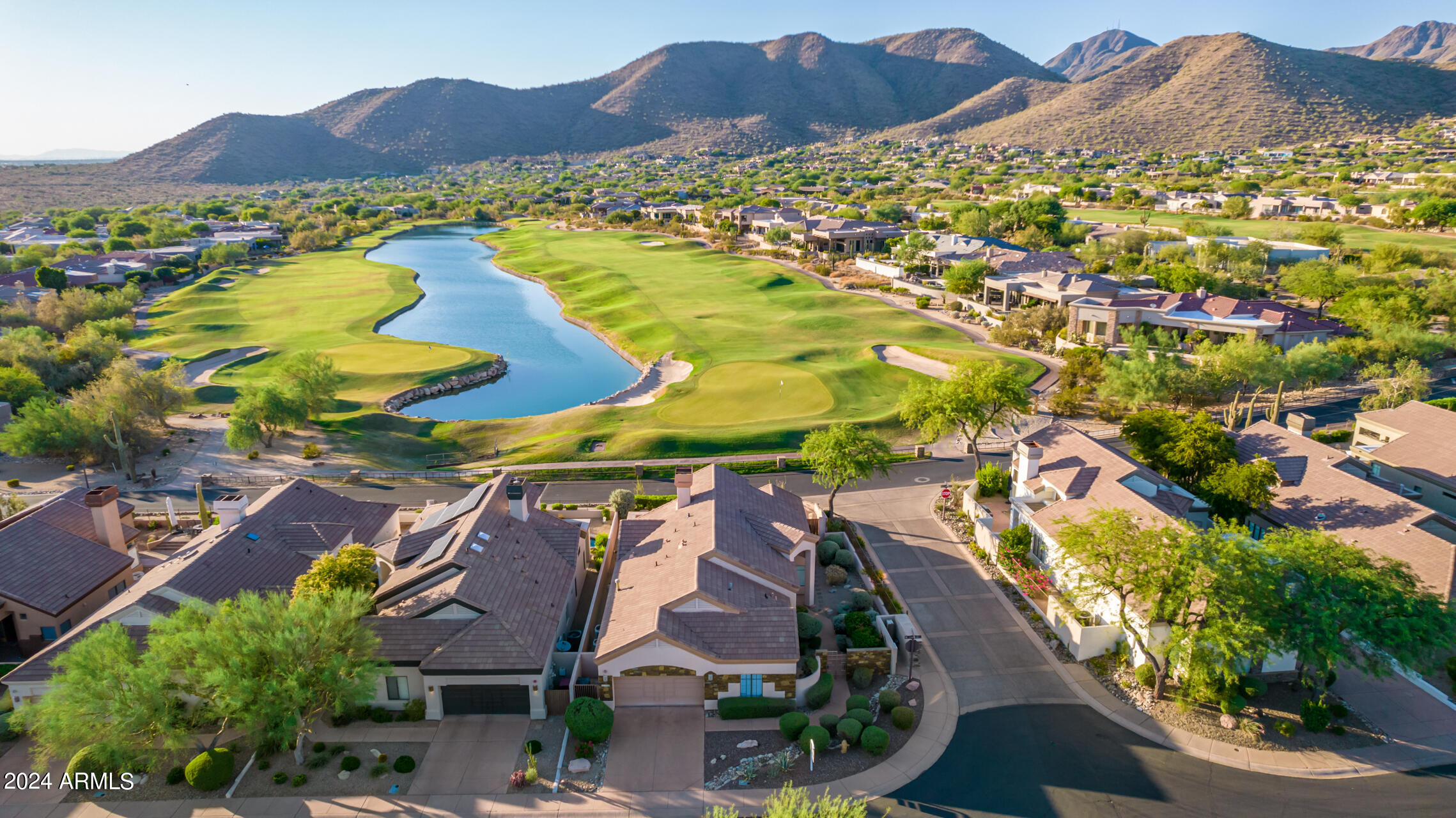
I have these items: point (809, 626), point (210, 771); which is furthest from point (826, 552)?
point (210, 771)

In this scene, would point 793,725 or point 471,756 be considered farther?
point 793,725

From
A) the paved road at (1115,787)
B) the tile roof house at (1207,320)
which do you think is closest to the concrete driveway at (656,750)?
the paved road at (1115,787)

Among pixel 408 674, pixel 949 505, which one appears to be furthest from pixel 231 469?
pixel 949 505

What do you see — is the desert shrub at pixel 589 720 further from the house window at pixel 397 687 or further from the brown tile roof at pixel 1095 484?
the brown tile roof at pixel 1095 484

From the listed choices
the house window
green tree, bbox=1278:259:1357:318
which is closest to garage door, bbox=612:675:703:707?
the house window

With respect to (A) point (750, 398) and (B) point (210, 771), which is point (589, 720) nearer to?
(B) point (210, 771)

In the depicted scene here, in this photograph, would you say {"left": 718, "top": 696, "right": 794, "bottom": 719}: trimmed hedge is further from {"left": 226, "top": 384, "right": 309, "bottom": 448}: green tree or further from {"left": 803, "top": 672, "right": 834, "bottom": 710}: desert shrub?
{"left": 226, "top": 384, "right": 309, "bottom": 448}: green tree

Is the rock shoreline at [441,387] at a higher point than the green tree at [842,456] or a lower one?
lower
